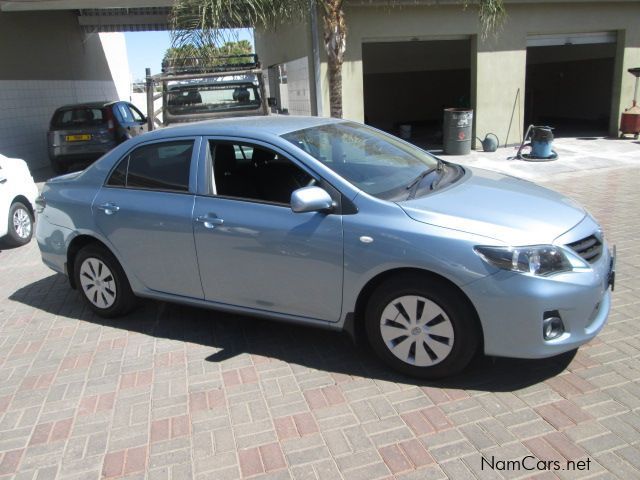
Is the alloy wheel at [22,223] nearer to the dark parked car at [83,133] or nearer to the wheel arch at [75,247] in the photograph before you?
the wheel arch at [75,247]

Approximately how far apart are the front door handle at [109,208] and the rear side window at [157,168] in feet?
0.58

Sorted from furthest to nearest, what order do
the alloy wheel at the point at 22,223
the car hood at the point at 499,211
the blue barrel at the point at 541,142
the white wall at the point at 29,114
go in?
the white wall at the point at 29,114, the blue barrel at the point at 541,142, the alloy wheel at the point at 22,223, the car hood at the point at 499,211

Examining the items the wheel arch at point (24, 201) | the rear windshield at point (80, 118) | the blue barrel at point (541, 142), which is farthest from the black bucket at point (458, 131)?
the wheel arch at point (24, 201)

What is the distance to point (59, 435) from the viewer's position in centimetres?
325

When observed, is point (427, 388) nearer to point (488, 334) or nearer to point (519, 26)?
point (488, 334)

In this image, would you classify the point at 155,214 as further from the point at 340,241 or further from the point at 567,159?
the point at 567,159

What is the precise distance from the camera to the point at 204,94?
10.1 meters

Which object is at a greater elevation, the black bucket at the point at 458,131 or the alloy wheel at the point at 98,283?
the black bucket at the point at 458,131

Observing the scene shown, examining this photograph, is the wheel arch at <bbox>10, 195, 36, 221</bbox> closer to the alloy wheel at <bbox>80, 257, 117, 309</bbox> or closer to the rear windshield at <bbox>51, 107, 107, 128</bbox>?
the alloy wheel at <bbox>80, 257, 117, 309</bbox>

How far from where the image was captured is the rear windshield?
12680 millimetres

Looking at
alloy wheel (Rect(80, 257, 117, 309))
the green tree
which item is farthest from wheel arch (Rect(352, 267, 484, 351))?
the green tree

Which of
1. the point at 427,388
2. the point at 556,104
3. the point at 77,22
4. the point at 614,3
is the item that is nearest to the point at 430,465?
the point at 427,388

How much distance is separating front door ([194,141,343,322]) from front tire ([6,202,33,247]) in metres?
4.51

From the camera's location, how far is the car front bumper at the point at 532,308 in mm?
3113
